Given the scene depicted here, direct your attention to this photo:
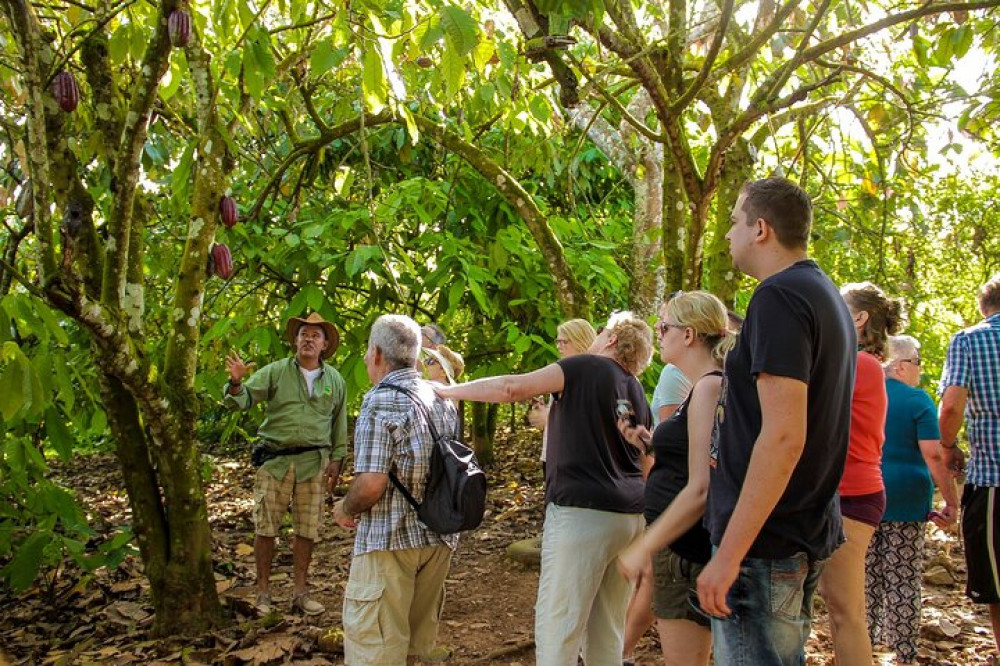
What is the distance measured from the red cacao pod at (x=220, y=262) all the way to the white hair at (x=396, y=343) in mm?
1514

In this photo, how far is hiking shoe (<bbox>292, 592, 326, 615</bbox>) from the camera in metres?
5.45

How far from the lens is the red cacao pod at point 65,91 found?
13.6ft

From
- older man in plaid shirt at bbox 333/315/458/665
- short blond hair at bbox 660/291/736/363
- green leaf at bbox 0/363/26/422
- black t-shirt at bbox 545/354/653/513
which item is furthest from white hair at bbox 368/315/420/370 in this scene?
green leaf at bbox 0/363/26/422

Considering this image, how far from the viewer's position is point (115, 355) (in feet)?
14.0

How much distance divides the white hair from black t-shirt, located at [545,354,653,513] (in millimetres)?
633

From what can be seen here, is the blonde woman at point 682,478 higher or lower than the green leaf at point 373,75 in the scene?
lower

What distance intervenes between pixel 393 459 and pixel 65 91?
244cm

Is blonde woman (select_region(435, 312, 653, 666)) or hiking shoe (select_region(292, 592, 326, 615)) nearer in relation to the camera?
blonde woman (select_region(435, 312, 653, 666))

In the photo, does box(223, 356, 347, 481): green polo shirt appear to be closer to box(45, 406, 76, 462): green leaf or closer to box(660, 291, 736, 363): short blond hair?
box(45, 406, 76, 462): green leaf

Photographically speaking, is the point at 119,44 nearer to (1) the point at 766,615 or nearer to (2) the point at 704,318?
(2) the point at 704,318

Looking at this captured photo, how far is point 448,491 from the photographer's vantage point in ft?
11.4

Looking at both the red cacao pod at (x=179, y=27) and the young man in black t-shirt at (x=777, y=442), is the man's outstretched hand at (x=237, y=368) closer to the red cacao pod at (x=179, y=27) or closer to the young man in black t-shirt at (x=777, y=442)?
the red cacao pod at (x=179, y=27)

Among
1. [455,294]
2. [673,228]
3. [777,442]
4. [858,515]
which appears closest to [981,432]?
[858,515]

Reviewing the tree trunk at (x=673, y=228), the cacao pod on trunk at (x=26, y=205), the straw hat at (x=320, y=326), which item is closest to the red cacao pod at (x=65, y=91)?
the cacao pod on trunk at (x=26, y=205)
